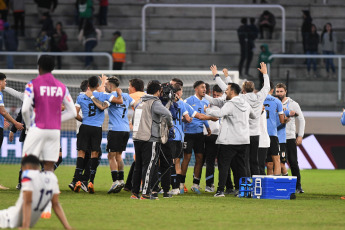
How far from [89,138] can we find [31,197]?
6.18 metres

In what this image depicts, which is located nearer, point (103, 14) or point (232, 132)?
Answer: point (232, 132)

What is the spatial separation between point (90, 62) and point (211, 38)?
5695mm

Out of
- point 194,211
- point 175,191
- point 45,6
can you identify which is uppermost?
point 45,6

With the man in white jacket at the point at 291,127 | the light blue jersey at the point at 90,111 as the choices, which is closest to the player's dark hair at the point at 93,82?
the light blue jersey at the point at 90,111

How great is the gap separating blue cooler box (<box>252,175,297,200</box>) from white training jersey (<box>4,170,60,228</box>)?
5794 mm

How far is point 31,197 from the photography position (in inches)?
364

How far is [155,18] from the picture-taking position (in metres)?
30.9

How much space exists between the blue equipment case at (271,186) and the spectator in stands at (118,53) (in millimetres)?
12768

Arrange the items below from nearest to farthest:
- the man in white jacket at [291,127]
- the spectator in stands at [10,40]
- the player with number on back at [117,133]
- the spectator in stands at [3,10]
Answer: the player with number on back at [117,133] < the man in white jacket at [291,127] < the spectator in stands at [10,40] < the spectator in stands at [3,10]

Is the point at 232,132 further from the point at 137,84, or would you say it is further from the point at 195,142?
the point at 137,84

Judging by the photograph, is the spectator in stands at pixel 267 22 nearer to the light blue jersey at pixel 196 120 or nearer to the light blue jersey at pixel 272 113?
the light blue jersey at pixel 272 113

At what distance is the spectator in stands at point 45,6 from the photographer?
1200 inches

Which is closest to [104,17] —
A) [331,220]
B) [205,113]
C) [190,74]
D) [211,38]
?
[211,38]

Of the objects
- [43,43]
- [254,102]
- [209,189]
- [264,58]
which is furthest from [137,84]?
[43,43]
